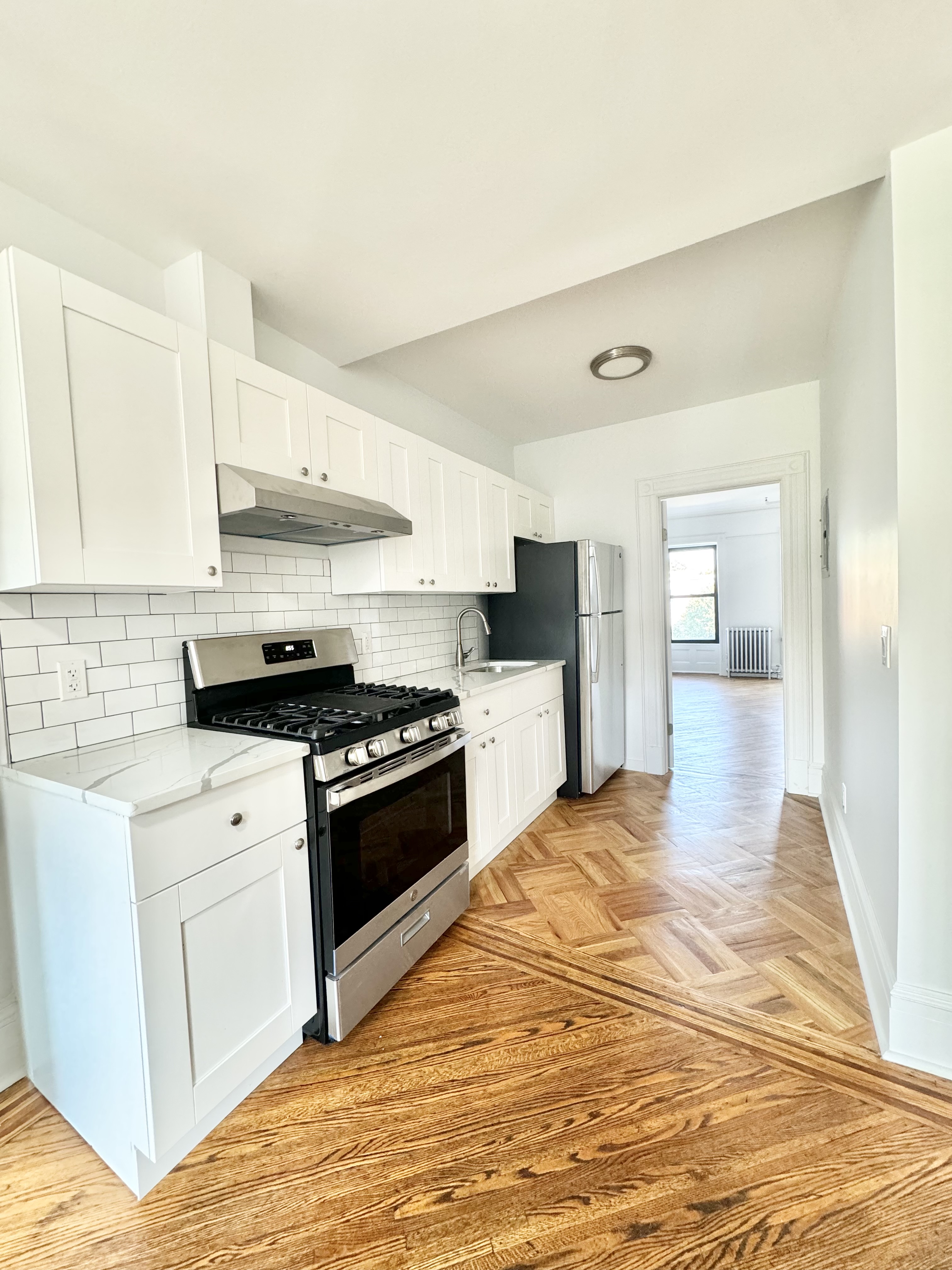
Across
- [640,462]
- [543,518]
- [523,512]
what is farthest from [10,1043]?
[640,462]

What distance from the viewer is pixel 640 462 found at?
4.11 meters

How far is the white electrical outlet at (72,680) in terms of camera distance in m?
1.65

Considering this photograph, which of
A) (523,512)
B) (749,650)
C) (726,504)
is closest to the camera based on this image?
(523,512)

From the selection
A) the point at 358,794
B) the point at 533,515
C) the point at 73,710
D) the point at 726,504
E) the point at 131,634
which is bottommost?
the point at 358,794

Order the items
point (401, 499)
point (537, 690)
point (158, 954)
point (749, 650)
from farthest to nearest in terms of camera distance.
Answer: point (749, 650) < point (537, 690) < point (401, 499) < point (158, 954)

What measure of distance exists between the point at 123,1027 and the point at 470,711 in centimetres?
163

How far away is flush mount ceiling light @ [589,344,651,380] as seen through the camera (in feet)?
9.66

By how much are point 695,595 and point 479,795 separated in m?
7.75

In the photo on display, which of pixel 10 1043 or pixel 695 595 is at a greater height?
pixel 695 595

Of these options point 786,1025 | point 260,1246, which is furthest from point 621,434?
point 260,1246

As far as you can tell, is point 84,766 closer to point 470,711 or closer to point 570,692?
point 470,711

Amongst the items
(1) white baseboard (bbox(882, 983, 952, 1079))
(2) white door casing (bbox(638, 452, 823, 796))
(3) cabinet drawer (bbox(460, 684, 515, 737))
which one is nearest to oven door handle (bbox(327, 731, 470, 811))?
(3) cabinet drawer (bbox(460, 684, 515, 737))

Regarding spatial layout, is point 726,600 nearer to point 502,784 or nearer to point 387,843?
point 502,784

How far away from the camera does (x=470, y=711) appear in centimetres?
259
